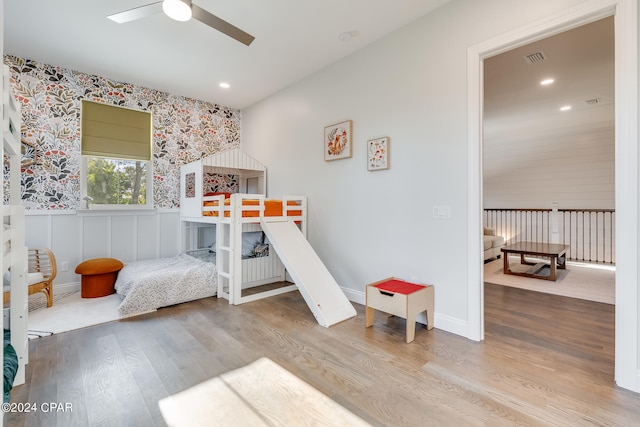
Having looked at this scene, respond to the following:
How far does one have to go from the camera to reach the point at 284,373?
1901mm

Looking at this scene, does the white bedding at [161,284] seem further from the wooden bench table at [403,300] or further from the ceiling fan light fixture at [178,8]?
the ceiling fan light fixture at [178,8]

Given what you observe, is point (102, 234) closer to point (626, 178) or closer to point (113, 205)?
point (113, 205)

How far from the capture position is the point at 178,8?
76.1 inches

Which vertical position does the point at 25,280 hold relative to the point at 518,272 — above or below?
above

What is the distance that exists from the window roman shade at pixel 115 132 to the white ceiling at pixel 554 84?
4.43m

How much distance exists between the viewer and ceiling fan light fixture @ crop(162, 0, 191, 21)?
1.90 metres

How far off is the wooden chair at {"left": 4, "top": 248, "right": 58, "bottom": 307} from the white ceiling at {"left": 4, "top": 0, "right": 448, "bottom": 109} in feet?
7.13

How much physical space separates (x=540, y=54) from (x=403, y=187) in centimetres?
205

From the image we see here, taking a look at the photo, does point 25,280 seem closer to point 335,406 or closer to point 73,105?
point 335,406

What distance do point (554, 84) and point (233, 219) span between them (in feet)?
14.3

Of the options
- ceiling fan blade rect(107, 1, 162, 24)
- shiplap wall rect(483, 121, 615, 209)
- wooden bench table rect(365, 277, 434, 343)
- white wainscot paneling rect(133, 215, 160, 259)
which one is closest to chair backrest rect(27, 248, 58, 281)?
white wainscot paneling rect(133, 215, 160, 259)

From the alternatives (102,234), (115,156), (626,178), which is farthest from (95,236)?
(626,178)

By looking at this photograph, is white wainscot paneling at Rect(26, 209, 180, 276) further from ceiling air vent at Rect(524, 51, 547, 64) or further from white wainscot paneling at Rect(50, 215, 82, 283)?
ceiling air vent at Rect(524, 51, 547, 64)

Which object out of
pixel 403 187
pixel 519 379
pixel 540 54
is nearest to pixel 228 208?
pixel 403 187
